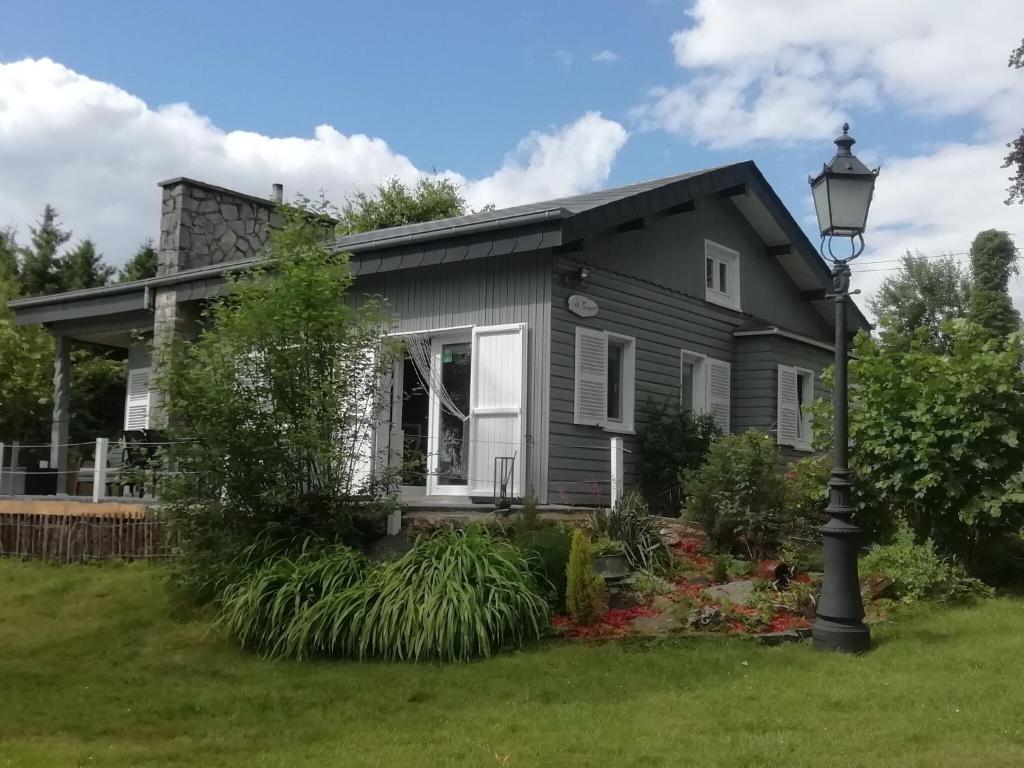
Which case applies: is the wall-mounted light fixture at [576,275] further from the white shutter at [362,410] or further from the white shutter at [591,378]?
the white shutter at [362,410]

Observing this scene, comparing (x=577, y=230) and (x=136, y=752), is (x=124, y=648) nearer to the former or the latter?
(x=136, y=752)

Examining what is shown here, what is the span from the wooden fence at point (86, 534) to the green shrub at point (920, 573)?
264 inches

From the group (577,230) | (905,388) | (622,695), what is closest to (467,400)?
(577,230)

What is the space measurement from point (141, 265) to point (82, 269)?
1.79 meters

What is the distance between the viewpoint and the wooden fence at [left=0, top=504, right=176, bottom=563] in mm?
10258

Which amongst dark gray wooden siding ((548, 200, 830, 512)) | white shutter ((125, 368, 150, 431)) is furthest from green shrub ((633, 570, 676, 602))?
white shutter ((125, 368, 150, 431))

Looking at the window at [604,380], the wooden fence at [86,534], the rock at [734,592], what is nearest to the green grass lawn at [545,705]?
the rock at [734,592]

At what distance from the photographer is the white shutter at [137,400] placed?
50.6ft

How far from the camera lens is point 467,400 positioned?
446 inches

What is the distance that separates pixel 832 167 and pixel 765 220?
298 inches

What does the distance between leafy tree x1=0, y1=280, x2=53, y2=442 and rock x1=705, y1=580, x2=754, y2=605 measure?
13.2 meters

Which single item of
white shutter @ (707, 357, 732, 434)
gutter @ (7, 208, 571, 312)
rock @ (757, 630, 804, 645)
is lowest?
rock @ (757, 630, 804, 645)

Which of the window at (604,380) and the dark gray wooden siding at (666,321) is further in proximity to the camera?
the window at (604,380)

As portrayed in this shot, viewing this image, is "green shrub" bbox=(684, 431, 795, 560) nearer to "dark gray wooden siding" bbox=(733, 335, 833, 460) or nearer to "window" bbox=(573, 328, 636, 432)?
"window" bbox=(573, 328, 636, 432)
